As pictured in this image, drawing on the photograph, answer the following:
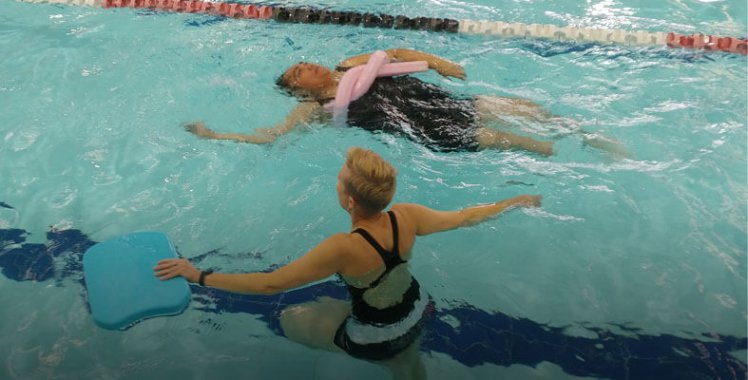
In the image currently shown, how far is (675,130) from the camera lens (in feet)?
15.3

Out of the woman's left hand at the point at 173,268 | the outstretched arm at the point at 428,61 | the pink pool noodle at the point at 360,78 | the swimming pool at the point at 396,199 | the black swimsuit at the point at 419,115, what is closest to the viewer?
the woman's left hand at the point at 173,268

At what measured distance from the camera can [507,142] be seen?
4.37 meters

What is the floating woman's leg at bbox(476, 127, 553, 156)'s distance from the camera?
434cm

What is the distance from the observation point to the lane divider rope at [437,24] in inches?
232

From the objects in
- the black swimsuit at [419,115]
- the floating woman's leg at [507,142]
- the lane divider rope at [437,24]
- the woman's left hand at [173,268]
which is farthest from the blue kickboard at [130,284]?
the lane divider rope at [437,24]

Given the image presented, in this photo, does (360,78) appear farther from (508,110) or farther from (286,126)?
(508,110)

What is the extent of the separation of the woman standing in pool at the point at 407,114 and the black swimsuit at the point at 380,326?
1.76 metres

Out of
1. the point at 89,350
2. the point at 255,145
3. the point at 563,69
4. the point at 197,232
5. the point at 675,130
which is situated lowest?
the point at 89,350

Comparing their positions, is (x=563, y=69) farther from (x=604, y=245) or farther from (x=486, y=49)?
(x=604, y=245)

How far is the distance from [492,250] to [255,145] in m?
2.06

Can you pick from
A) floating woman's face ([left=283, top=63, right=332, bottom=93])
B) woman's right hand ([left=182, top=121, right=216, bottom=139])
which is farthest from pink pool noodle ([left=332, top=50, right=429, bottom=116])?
woman's right hand ([left=182, top=121, right=216, bottom=139])

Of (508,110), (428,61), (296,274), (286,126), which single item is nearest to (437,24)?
(428,61)

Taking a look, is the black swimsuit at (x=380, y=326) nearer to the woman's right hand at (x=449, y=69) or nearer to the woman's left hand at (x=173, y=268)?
the woman's left hand at (x=173, y=268)

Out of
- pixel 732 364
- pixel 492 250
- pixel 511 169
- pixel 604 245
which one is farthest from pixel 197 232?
pixel 732 364
